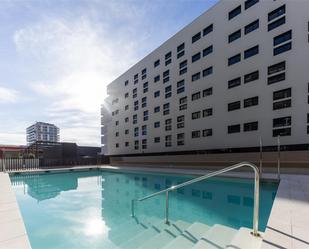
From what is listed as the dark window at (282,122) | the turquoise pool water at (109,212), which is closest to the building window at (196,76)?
the dark window at (282,122)

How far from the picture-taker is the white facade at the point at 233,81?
42.3ft

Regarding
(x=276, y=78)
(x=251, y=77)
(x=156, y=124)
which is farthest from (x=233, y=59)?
(x=156, y=124)

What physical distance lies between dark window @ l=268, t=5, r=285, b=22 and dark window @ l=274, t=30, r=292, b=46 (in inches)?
65.4

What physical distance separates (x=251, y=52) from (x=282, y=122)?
6.40 metres

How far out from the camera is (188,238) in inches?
139

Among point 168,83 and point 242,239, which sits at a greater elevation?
point 168,83

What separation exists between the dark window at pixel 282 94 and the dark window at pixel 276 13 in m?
5.86

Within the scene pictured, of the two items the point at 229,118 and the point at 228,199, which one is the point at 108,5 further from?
the point at 229,118

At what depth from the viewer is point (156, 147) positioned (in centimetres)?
2334

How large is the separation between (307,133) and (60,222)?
14966mm

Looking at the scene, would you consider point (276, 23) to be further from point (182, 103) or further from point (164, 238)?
point (164, 238)

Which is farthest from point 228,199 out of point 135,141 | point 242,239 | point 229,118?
point 135,141

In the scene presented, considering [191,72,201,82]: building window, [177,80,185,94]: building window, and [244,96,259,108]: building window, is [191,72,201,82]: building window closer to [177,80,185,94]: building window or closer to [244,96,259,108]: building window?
[177,80,185,94]: building window

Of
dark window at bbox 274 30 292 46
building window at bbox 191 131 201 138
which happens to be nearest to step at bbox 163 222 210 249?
building window at bbox 191 131 201 138
